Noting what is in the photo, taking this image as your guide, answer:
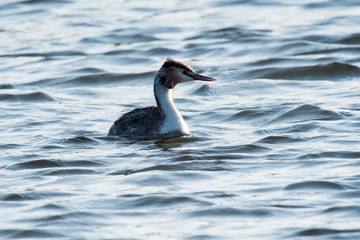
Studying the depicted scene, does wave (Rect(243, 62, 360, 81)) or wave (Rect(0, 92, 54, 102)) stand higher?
wave (Rect(0, 92, 54, 102))

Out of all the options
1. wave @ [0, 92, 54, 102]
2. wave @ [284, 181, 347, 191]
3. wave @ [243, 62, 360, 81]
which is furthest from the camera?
wave @ [243, 62, 360, 81]

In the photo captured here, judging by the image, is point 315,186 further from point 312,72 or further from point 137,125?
point 312,72

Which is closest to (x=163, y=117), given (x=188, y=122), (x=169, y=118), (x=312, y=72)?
(x=169, y=118)

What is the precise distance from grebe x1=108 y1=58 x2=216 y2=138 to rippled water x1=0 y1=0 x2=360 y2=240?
0.20 metres

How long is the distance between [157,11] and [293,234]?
15996mm

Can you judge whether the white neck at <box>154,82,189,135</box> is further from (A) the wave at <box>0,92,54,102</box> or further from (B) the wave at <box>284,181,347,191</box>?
(A) the wave at <box>0,92,54,102</box>

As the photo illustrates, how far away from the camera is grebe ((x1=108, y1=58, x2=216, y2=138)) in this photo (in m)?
11.9

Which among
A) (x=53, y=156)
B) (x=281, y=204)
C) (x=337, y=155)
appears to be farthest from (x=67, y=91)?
(x=281, y=204)

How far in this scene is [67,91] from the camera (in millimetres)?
16000

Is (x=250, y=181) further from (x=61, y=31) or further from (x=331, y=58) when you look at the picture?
(x=61, y=31)

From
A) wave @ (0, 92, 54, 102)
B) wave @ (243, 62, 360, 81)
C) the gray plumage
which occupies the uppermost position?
the gray plumage

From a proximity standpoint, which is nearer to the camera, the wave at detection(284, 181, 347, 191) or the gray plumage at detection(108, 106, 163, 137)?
the wave at detection(284, 181, 347, 191)

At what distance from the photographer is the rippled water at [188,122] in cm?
830

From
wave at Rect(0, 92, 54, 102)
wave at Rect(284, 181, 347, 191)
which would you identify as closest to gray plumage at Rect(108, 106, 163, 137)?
wave at Rect(284, 181, 347, 191)
